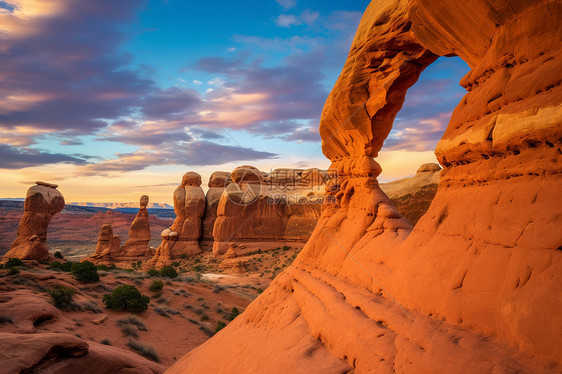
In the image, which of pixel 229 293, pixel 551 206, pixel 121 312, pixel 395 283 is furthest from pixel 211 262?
pixel 551 206

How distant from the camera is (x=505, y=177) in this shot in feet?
10.3

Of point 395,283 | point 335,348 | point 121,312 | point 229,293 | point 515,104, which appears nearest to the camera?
point 515,104

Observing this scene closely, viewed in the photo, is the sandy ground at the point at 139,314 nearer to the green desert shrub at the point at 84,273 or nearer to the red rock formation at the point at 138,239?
the green desert shrub at the point at 84,273

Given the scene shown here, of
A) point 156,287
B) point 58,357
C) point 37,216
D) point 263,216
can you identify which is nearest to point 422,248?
point 58,357

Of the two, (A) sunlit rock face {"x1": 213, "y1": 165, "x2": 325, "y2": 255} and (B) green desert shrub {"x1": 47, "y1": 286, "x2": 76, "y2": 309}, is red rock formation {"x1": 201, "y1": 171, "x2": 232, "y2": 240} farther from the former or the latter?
(B) green desert shrub {"x1": 47, "y1": 286, "x2": 76, "y2": 309}

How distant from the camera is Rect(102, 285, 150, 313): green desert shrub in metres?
12.7

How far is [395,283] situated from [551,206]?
2.00 m

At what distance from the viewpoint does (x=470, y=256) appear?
10.1 feet

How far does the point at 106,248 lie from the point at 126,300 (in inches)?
983

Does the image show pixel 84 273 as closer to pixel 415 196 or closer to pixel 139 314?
pixel 139 314

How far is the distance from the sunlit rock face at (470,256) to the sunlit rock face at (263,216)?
26390 mm

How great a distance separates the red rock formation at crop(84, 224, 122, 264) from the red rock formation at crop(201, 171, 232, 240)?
9306 millimetres

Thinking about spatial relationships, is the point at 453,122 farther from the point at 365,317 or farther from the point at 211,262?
the point at 211,262

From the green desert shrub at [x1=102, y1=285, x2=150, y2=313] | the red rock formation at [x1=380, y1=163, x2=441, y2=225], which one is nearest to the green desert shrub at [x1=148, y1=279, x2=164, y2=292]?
the green desert shrub at [x1=102, y1=285, x2=150, y2=313]
